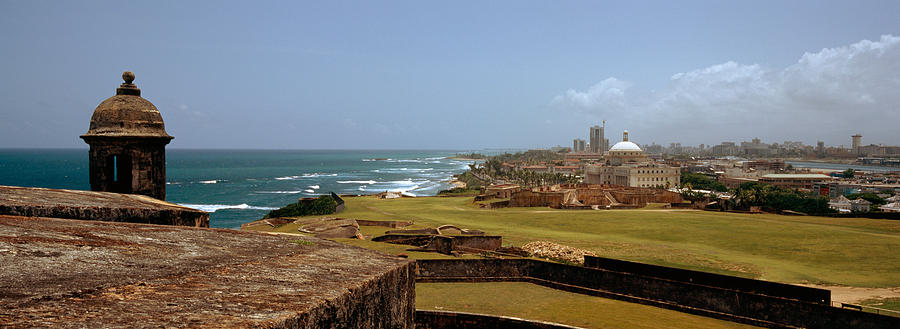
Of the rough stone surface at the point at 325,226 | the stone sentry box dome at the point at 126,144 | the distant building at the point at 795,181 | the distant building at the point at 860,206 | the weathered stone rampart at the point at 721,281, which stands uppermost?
the stone sentry box dome at the point at 126,144

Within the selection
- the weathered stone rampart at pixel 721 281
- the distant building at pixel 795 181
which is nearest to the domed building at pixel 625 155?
the distant building at pixel 795 181

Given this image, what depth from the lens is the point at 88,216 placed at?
789 cm

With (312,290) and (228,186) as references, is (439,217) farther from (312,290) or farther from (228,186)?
(228,186)

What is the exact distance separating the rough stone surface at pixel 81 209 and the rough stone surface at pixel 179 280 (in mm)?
1123

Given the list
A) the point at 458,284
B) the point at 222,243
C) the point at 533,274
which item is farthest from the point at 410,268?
the point at 533,274

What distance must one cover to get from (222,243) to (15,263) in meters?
2.56

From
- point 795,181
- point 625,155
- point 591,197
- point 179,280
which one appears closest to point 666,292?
point 179,280

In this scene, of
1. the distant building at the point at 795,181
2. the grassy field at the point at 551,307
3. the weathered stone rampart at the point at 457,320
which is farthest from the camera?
the distant building at the point at 795,181

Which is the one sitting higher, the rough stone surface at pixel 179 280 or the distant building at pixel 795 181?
the rough stone surface at pixel 179 280

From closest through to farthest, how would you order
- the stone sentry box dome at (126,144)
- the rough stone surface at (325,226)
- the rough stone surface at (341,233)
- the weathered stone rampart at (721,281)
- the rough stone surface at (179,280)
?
the rough stone surface at (179,280)
the stone sentry box dome at (126,144)
the weathered stone rampart at (721,281)
the rough stone surface at (341,233)
the rough stone surface at (325,226)

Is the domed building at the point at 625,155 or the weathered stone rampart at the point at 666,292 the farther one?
the domed building at the point at 625,155

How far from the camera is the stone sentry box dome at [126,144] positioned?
13234mm

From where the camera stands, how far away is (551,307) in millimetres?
14594

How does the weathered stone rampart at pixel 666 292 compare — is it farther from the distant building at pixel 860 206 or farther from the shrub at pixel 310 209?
the distant building at pixel 860 206
